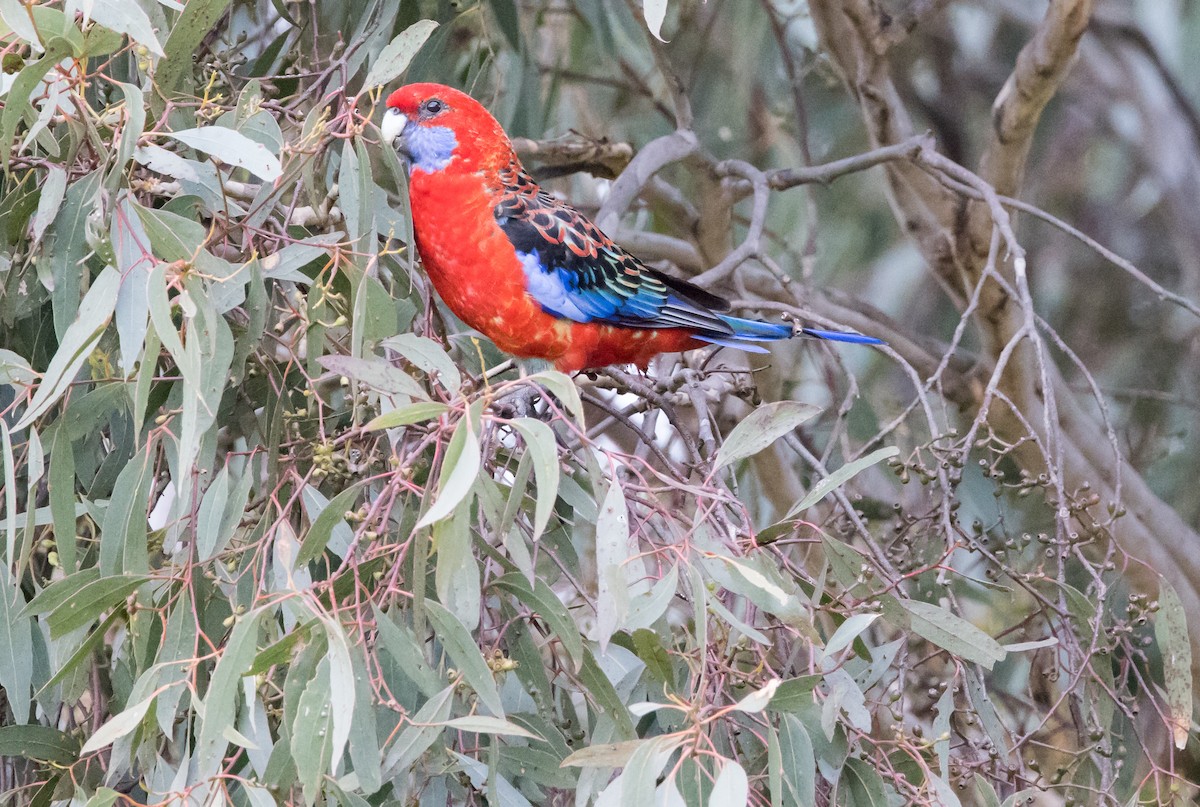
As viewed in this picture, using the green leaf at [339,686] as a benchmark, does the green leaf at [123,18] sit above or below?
above

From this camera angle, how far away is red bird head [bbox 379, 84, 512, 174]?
2.08 meters

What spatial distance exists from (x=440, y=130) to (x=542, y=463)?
3.63ft

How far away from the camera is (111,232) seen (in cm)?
Answer: 133

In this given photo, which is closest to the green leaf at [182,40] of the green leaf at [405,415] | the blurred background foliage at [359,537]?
the blurred background foliage at [359,537]

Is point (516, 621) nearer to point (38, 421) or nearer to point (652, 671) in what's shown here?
point (652, 671)

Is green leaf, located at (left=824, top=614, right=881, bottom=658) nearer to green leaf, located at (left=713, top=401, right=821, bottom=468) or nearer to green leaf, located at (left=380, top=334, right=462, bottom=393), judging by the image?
green leaf, located at (left=713, top=401, right=821, bottom=468)

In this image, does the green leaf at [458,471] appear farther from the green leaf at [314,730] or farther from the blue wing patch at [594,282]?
the blue wing patch at [594,282]

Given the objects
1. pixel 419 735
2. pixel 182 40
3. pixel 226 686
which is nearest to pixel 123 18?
pixel 182 40

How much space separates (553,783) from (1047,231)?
344 cm

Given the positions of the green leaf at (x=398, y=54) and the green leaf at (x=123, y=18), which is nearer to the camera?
the green leaf at (x=123, y=18)

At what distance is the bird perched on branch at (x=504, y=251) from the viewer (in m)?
2.05

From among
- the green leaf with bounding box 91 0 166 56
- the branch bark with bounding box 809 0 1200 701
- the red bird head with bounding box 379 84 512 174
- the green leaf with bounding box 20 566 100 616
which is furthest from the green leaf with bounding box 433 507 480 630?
the branch bark with bounding box 809 0 1200 701

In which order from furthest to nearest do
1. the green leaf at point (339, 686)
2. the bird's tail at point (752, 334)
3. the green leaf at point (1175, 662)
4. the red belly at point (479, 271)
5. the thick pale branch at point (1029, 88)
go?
the thick pale branch at point (1029, 88), the bird's tail at point (752, 334), the red belly at point (479, 271), the green leaf at point (1175, 662), the green leaf at point (339, 686)

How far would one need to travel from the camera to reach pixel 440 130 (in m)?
2.08
